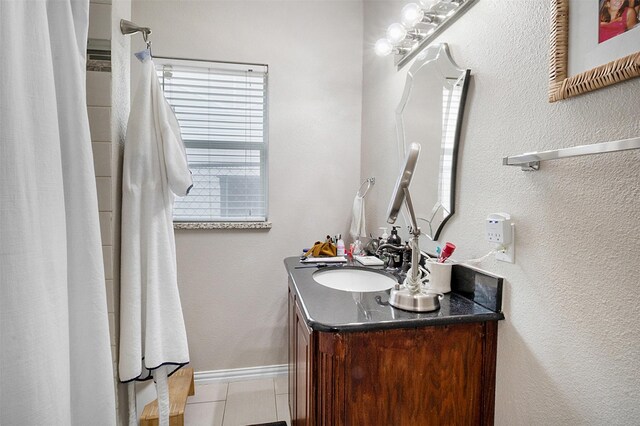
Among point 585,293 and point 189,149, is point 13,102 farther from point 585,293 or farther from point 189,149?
point 189,149

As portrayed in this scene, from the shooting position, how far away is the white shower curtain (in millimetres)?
583

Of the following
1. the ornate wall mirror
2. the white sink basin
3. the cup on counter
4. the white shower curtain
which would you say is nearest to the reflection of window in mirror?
the ornate wall mirror

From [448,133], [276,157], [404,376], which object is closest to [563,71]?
[448,133]

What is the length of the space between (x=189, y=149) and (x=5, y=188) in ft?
5.59

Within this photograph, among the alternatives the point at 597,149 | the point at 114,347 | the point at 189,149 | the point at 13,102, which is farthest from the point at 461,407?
the point at 189,149

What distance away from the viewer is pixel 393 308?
1.05 m

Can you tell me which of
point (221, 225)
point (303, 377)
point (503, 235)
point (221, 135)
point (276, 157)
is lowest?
point (303, 377)

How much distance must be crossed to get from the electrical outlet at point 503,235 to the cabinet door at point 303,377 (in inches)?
25.9

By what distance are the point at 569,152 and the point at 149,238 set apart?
1.30 meters

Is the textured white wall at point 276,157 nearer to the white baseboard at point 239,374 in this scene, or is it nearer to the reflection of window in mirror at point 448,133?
the white baseboard at point 239,374

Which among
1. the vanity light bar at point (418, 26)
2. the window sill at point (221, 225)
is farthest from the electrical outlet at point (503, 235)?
the window sill at point (221, 225)

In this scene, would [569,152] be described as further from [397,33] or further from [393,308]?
[397,33]

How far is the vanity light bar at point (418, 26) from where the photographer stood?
1.27 meters

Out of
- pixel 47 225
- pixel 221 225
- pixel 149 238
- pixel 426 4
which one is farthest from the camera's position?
pixel 221 225
